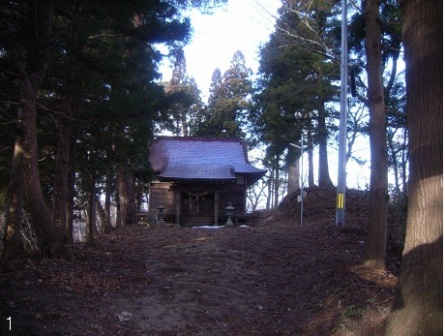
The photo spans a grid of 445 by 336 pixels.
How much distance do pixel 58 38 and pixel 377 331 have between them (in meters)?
8.07

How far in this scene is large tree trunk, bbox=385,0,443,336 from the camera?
15.6 ft

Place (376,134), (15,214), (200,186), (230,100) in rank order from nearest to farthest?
(15,214)
(376,134)
(200,186)
(230,100)

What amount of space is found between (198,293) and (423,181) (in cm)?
462

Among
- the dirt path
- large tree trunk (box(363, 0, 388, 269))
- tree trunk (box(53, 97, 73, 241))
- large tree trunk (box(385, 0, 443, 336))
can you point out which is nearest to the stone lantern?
the dirt path

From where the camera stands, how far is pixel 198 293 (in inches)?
324

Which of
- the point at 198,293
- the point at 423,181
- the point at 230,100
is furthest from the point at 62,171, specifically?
the point at 230,100

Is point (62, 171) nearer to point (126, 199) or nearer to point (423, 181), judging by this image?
point (423, 181)

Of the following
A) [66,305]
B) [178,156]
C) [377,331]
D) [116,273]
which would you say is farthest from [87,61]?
[178,156]

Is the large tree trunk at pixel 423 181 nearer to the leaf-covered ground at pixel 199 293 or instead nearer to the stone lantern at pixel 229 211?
the leaf-covered ground at pixel 199 293

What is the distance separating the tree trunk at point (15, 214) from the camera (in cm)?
837

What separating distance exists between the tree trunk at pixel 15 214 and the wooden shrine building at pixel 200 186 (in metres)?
14.2

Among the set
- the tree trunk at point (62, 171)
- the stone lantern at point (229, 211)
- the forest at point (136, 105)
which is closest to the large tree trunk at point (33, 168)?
the forest at point (136, 105)

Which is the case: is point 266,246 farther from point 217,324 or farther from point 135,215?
point 135,215

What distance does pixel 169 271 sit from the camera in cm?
979
